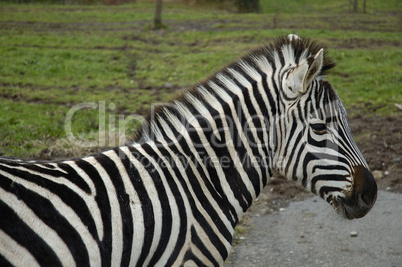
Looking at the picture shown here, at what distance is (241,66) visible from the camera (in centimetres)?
310

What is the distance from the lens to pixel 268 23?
20.3 metres

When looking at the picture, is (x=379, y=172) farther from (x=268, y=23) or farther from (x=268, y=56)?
(x=268, y=23)

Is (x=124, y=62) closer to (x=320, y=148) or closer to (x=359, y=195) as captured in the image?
(x=320, y=148)

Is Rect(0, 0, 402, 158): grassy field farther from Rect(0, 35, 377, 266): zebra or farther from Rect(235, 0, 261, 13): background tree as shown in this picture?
Rect(235, 0, 261, 13): background tree

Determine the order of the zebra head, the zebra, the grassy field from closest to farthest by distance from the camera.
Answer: the zebra < the zebra head < the grassy field

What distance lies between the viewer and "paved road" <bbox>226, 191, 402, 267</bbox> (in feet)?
14.3

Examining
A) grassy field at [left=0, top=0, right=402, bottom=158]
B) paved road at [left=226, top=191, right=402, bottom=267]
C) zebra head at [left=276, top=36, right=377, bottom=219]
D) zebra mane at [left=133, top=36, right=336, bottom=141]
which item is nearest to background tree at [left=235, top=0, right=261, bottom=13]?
grassy field at [left=0, top=0, right=402, bottom=158]

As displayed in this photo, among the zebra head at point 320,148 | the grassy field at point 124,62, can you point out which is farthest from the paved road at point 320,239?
the grassy field at point 124,62

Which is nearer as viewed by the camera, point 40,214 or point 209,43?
point 40,214

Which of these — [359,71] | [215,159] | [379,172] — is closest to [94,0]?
[359,71]

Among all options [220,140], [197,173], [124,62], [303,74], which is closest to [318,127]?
[303,74]

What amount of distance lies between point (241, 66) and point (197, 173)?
Answer: 96 centimetres

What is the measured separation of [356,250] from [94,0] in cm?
2988

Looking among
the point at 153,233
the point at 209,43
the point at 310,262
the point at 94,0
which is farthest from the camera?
the point at 94,0
